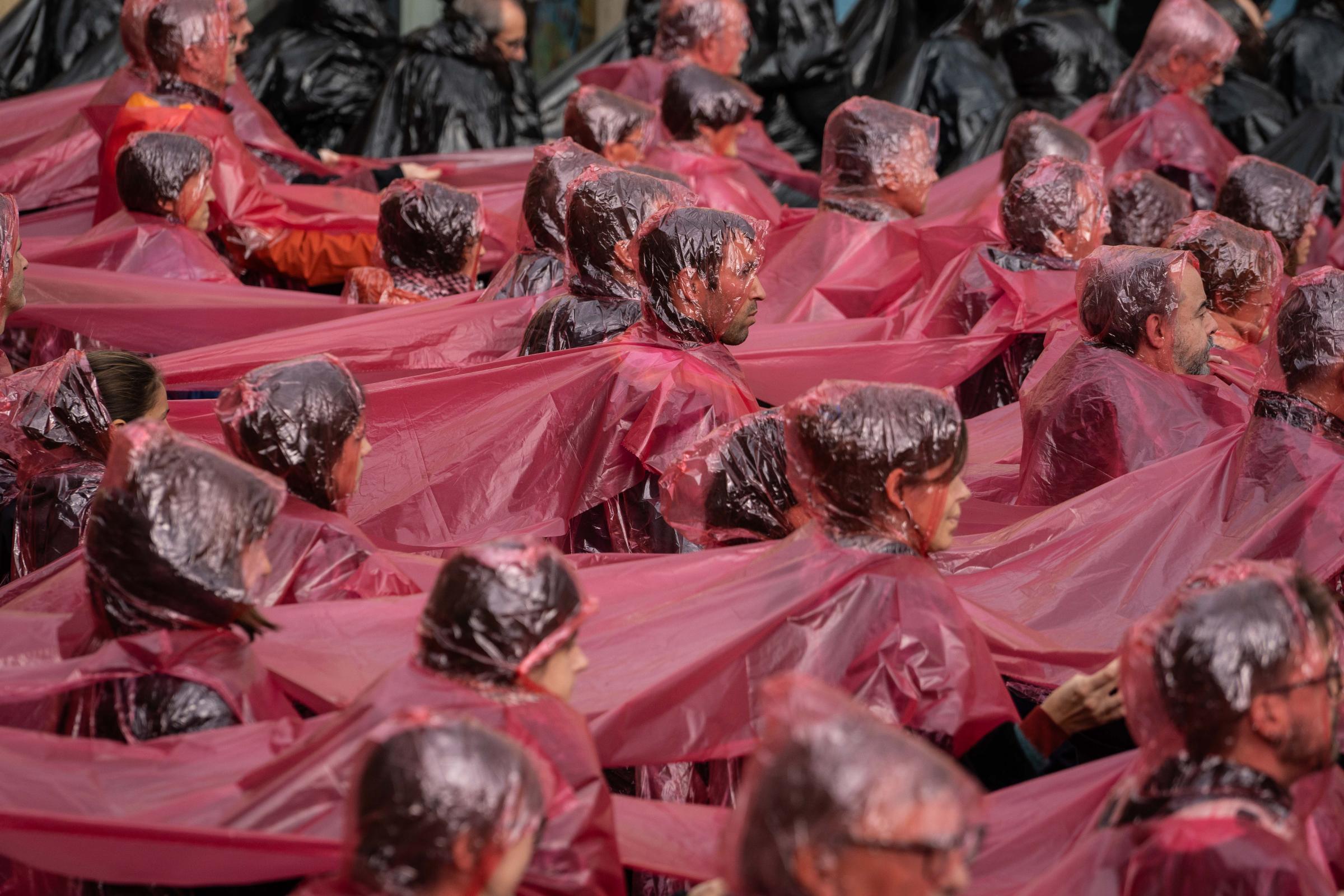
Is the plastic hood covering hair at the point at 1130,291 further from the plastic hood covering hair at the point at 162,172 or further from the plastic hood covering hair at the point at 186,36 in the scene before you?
the plastic hood covering hair at the point at 186,36

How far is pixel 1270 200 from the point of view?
18.8 ft

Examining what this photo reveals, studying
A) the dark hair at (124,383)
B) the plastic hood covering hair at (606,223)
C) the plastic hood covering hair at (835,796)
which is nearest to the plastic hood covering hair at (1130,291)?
the plastic hood covering hair at (606,223)

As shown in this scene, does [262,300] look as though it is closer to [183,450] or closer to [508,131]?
[183,450]

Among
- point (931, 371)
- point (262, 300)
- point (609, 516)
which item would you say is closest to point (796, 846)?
point (609, 516)

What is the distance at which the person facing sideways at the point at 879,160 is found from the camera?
5984mm

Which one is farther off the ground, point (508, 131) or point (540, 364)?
point (540, 364)

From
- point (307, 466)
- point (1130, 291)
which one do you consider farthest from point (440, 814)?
point (1130, 291)

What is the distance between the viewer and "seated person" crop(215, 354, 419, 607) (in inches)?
126

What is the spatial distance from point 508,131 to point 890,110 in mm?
2605

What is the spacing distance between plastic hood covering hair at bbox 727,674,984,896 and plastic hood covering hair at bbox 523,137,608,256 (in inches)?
133

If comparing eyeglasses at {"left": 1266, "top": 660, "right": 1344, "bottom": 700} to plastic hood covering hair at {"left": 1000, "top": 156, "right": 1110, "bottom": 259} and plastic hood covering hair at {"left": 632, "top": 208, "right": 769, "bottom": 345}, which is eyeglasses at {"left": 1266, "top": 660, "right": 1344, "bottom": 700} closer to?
plastic hood covering hair at {"left": 632, "top": 208, "right": 769, "bottom": 345}

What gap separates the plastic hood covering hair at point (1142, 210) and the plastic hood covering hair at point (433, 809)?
4133 millimetres

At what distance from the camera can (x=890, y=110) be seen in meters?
6.05

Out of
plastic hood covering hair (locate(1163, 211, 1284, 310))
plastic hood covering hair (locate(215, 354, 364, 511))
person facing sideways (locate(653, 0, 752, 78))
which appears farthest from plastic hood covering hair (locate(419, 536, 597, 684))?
person facing sideways (locate(653, 0, 752, 78))
